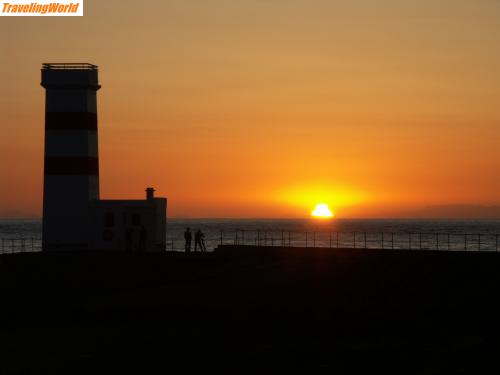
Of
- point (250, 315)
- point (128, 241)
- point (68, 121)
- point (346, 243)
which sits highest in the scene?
point (68, 121)

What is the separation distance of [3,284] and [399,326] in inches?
650

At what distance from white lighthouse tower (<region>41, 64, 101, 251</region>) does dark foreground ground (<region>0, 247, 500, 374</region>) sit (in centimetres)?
534

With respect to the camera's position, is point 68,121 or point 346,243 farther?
point 346,243

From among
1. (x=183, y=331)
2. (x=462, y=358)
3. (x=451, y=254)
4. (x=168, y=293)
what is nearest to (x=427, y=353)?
→ (x=462, y=358)

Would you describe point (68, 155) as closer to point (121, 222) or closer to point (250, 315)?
point (121, 222)

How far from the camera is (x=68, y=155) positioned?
4547cm

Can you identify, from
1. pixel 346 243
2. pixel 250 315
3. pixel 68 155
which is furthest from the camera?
pixel 346 243

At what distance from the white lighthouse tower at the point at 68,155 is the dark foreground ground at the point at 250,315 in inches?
210

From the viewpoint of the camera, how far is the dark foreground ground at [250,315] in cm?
1798

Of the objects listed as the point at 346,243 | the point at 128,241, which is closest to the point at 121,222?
the point at 128,241

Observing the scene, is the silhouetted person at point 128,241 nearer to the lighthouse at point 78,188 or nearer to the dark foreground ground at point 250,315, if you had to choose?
the lighthouse at point 78,188

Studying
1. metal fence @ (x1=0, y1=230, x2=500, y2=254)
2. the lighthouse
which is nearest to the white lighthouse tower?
the lighthouse

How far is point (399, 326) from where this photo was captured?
72.2 feet

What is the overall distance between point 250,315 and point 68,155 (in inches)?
933
